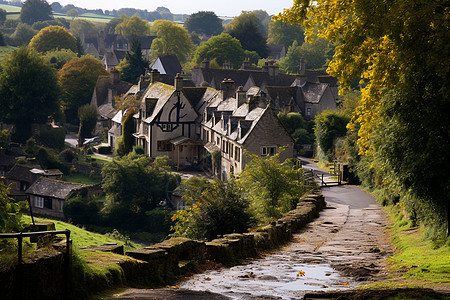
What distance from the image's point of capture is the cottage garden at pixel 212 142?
15.7m

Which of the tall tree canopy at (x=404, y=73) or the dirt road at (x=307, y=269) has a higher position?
the tall tree canopy at (x=404, y=73)

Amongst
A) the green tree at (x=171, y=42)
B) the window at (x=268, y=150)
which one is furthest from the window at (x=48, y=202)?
the green tree at (x=171, y=42)

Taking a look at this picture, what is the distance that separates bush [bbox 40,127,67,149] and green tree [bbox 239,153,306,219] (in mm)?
50997

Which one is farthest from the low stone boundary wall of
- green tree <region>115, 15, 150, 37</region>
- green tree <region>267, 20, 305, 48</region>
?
green tree <region>115, 15, 150, 37</region>

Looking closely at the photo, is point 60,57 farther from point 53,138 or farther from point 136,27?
point 136,27

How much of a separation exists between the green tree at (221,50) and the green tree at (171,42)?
72.2 ft

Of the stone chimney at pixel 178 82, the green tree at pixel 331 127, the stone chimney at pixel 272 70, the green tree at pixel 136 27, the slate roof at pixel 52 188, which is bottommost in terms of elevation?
the slate roof at pixel 52 188

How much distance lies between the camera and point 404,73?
1658cm

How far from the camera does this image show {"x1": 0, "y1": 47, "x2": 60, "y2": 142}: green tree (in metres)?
78.8

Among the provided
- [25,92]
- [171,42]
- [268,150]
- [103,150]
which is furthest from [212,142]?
[171,42]

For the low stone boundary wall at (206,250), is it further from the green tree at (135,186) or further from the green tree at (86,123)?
the green tree at (86,123)

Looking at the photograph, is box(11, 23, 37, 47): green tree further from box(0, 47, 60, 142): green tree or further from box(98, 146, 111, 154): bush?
box(98, 146, 111, 154): bush

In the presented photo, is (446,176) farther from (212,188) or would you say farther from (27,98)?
(27,98)

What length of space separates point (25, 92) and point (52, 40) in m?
56.0
